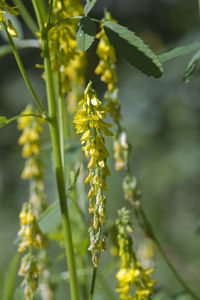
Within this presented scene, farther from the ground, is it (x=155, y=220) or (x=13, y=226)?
(x=13, y=226)

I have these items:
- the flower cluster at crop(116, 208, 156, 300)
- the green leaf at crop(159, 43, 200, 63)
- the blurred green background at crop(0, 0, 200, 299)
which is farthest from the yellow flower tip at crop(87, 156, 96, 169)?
the blurred green background at crop(0, 0, 200, 299)

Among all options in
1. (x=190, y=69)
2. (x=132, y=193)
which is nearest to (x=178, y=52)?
(x=190, y=69)

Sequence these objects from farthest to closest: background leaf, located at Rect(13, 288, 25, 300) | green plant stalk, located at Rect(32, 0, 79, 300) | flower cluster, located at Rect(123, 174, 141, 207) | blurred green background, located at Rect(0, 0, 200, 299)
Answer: blurred green background, located at Rect(0, 0, 200, 299), background leaf, located at Rect(13, 288, 25, 300), flower cluster, located at Rect(123, 174, 141, 207), green plant stalk, located at Rect(32, 0, 79, 300)

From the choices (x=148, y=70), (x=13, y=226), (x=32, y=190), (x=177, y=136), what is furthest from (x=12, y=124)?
(x=148, y=70)

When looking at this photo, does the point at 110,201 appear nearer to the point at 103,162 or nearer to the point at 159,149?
the point at 159,149

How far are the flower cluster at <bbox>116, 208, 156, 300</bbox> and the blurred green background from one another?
1319 mm

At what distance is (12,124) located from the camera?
5203 millimetres

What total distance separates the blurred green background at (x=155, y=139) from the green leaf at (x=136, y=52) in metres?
1.71

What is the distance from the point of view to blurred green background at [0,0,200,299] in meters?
3.27

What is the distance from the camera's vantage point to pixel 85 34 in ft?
3.09

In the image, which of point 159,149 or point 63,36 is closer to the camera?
point 63,36

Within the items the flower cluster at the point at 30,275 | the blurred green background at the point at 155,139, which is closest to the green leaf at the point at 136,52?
the flower cluster at the point at 30,275

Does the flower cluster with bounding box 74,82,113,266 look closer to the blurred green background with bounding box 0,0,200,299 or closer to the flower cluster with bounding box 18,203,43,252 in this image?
the flower cluster with bounding box 18,203,43,252

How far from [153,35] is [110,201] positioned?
5.91ft
